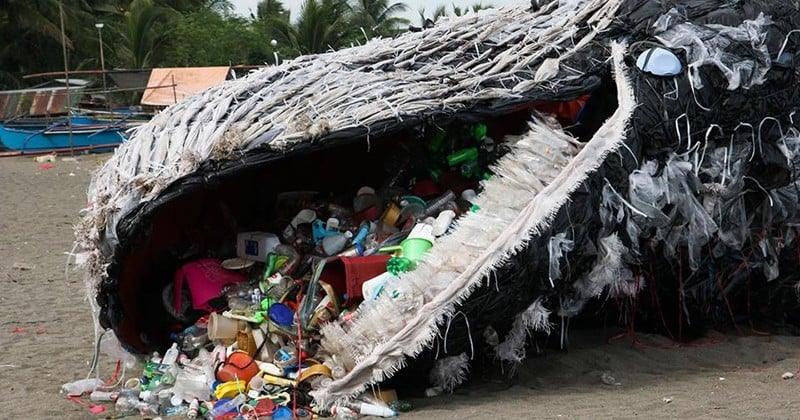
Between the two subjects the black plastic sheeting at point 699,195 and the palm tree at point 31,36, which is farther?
the palm tree at point 31,36

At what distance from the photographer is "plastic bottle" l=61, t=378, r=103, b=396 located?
19.4ft

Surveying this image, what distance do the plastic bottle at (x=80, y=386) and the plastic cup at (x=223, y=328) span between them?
744mm

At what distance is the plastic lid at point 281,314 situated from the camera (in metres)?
5.65

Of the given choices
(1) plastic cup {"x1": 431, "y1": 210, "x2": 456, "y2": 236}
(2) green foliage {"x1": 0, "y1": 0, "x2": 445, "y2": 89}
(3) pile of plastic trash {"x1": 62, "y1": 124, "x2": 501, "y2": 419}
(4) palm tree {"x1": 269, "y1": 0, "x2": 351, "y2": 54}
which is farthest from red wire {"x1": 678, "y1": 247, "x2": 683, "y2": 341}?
(4) palm tree {"x1": 269, "y1": 0, "x2": 351, "y2": 54}

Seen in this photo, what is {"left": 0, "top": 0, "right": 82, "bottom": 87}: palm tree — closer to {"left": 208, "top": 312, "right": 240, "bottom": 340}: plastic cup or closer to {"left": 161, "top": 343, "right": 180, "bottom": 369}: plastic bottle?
{"left": 161, "top": 343, "right": 180, "bottom": 369}: plastic bottle

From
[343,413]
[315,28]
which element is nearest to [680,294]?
[343,413]

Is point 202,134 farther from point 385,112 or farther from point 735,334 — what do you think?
point 735,334

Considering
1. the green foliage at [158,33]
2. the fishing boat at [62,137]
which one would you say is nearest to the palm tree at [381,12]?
the green foliage at [158,33]

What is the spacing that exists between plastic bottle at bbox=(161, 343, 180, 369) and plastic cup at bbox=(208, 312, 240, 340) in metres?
0.25

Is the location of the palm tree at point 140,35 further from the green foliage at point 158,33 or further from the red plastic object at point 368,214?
the red plastic object at point 368,214

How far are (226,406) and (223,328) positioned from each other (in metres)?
0.62

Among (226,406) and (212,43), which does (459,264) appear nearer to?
(226,406)

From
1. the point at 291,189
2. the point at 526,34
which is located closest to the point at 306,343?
the point at 291,189

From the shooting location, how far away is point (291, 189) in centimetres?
713
